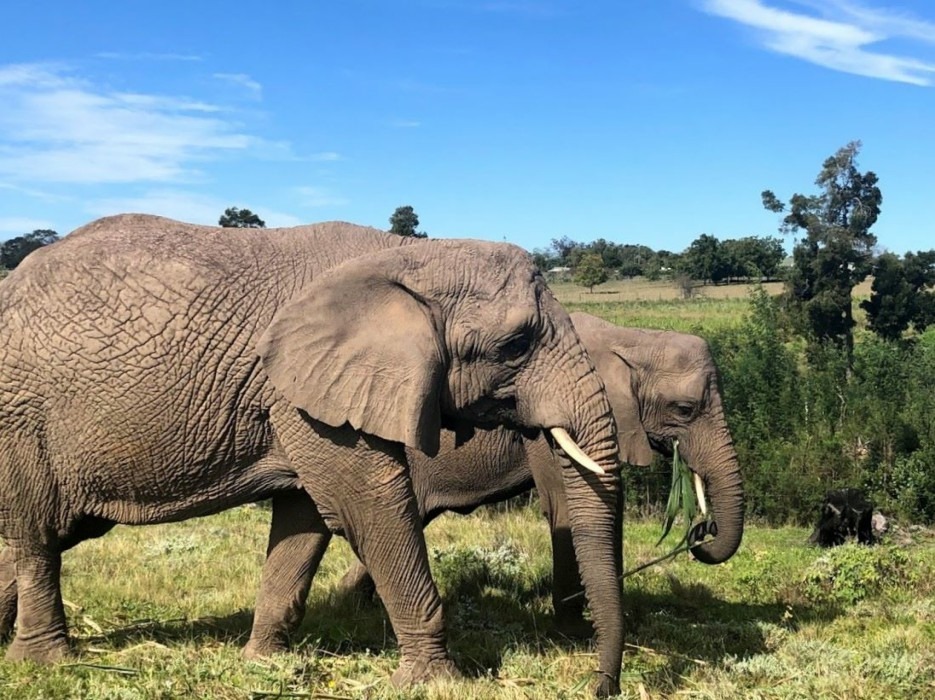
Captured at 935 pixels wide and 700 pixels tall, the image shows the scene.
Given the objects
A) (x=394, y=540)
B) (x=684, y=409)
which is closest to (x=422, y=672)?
(x=394, y=540)

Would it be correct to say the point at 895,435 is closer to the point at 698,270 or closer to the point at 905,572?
the point at 905,572

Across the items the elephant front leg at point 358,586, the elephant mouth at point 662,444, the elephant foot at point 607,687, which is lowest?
the elephant front leg at point 358,586

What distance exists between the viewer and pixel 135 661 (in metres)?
6.02

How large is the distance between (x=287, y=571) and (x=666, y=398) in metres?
3.60

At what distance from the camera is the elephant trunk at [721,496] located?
23.3 ft

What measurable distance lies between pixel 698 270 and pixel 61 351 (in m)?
79.6

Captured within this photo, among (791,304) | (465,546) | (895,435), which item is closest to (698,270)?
(791,304)

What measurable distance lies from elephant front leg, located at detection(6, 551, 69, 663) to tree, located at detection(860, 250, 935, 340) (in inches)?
1173

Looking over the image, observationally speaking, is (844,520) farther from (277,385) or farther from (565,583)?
(277,385)

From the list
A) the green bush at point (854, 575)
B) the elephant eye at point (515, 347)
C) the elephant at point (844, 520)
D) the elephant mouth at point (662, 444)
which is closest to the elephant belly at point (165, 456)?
the elephant eye at point (515, 347)

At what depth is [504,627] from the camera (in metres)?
7.16

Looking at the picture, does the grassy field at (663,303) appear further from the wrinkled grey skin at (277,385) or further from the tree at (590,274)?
the wrinkled grey skin at (277,385)

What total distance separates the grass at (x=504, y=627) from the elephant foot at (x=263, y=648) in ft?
0.35

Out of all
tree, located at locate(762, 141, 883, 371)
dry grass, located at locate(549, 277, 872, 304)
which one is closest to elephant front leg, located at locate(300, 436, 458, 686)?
Result: tree, located at locate(762, 141, 883, 371)
